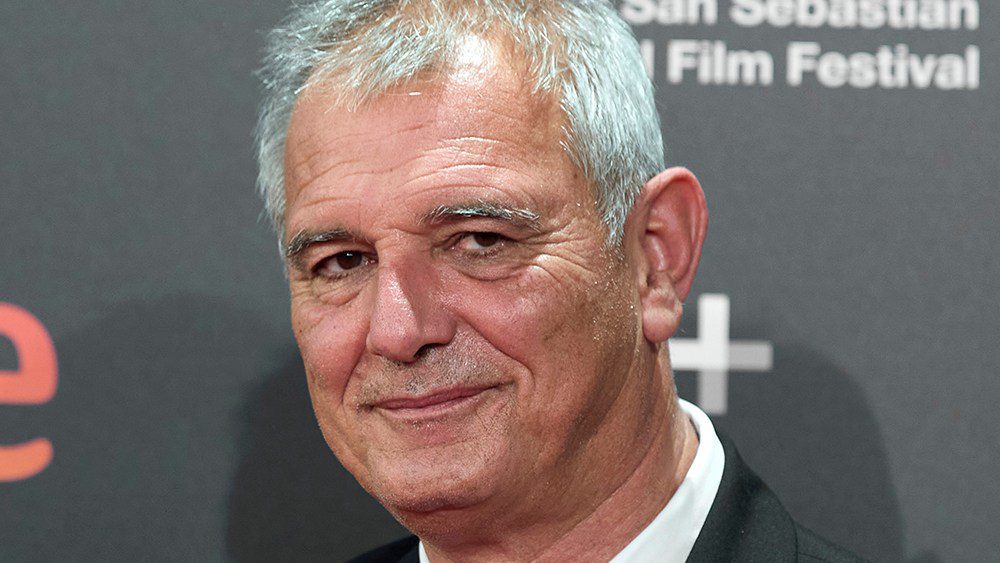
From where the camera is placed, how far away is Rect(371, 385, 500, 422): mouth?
1540 mm

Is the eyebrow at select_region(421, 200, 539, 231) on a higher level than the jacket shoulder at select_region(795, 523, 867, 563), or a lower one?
higher

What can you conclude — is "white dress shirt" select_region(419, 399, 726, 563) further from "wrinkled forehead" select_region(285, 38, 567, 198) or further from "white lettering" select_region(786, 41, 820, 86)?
"white lettering" select_region(786, 41, 820, 86)

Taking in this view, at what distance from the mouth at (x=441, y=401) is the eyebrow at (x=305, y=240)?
234 millimetres

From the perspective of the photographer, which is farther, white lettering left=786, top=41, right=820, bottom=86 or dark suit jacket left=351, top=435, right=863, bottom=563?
white lettering left=786, top=41, right=820, bottom=86

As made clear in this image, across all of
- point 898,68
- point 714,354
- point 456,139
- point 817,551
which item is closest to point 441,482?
point 456,139

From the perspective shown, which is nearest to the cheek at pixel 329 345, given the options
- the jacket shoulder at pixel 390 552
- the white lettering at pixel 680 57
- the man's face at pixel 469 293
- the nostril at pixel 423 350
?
the man's face at pixel 469 293

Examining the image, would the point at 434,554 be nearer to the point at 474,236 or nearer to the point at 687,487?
the point at 687,487

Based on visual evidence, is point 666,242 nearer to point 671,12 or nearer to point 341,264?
point 341,264

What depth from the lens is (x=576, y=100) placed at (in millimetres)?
1594

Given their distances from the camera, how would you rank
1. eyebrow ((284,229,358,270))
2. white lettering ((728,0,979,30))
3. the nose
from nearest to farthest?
the nose < eyebrow ((284,229,358,270)) < white lettering ((728,0,979,30))

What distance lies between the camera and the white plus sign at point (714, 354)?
218cm

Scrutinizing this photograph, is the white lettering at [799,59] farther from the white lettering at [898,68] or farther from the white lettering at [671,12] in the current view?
the white lettering at [671,12]

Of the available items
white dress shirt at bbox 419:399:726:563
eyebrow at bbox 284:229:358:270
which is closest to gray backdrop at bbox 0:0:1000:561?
white dress shirt at bbox 419:399:726:563

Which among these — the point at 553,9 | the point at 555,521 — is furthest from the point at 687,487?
the point at 553,9
